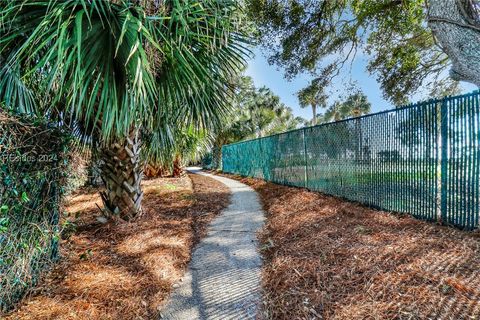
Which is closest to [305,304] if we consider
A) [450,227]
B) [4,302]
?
[4,302]

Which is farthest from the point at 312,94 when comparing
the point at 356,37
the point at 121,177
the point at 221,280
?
the point at 221,280

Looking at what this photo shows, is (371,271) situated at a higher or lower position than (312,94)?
lower

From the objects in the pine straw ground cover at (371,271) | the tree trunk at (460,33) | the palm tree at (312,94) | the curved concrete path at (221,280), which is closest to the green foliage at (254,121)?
the palm tree at (312,94)

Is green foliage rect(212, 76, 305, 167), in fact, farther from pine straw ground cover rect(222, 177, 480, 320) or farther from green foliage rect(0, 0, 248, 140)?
pine straw ground cover rect(222, 177, 480, 320)

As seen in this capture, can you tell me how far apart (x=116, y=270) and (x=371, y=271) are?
8.88 feet

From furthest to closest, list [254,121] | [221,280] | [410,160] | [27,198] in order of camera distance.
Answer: [254,121], [410,160], [221,280], [27,198]

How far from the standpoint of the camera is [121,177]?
404 centimetres

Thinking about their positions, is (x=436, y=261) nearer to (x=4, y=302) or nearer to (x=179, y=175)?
(x=4, y=302)

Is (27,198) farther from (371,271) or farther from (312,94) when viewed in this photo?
(312,94)

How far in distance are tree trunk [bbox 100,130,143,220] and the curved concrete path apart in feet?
4.72

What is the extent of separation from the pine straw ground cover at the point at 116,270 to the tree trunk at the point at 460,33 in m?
5.10

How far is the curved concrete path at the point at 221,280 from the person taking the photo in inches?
86.0

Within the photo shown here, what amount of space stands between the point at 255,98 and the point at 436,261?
23.3 m

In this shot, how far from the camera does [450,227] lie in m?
3.41
